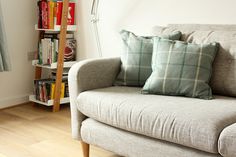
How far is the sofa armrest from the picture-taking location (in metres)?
2.26

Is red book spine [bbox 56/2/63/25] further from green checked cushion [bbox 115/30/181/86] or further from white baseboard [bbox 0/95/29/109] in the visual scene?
green checked cushion [bbox 115/30/181/86]

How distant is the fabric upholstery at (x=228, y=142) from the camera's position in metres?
1.55

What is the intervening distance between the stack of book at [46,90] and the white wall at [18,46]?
0.25 metres

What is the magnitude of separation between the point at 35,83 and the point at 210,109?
2224 mm

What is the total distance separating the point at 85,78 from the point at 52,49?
1.31m

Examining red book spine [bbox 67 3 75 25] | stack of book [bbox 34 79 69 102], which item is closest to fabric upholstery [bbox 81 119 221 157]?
stack of book [bbox 34 79 69 102]

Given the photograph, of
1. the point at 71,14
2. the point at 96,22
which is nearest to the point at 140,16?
the point at 96,22

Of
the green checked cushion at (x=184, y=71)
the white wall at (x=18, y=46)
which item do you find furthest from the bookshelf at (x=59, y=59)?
the green checked cushion at (x=184, y=71)

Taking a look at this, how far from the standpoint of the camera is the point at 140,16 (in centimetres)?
309

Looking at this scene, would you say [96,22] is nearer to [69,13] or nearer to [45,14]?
[69,13]

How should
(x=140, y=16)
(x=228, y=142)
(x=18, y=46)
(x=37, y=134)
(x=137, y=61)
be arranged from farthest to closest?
(x=18, y=46) → (x=140, y=16) → (x=37, y=134) → (x=137, y=61) → (x=228, y=142)

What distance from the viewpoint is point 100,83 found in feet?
7.91

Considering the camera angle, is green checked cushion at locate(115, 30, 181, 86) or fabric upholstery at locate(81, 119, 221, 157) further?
green checked cushion at locate(115, 30, 181, 86)

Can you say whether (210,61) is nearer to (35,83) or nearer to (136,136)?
(136,136)
